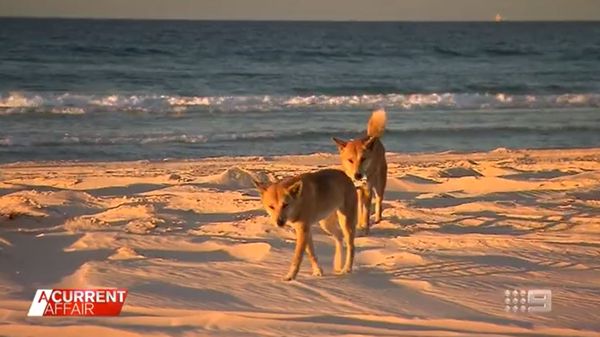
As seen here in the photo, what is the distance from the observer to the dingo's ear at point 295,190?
250 inches

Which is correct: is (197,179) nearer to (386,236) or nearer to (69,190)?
(69,190)

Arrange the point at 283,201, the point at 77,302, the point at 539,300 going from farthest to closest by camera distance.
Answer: the point at 283,201 → the point at 539,300 → the point at 77,302

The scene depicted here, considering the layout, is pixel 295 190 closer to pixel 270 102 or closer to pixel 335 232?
pixel 335 232

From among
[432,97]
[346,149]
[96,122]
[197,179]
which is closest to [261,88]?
[432,97]

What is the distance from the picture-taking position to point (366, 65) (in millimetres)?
43594

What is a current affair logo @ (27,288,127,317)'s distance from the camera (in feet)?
18.5

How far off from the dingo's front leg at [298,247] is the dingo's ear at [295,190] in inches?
9.7

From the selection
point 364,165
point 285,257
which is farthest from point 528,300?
point 364,165

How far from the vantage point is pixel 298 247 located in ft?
21.5

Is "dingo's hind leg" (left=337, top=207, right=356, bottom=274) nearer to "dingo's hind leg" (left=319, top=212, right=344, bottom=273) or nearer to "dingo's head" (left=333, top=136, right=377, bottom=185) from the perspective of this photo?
"dingo's hind leg" (left=319, top=212, right=344, bottom=273)

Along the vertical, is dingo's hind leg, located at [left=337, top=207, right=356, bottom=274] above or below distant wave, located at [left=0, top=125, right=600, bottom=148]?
below

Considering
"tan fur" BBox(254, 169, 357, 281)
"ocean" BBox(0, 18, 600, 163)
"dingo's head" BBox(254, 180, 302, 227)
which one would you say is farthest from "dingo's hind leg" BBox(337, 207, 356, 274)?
"ocean" BBox(0, 18, 600, 163)

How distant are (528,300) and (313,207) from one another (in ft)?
5.14

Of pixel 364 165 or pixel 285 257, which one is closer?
pixel 285 257
